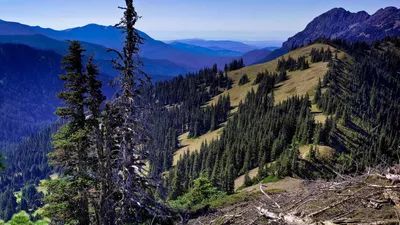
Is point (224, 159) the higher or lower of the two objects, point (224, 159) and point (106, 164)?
the lower

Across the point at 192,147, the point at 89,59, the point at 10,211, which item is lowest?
the point at 10,211

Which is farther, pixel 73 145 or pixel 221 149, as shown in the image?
pixel 221 149

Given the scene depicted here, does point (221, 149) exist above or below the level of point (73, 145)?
below

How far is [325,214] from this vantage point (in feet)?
25.2

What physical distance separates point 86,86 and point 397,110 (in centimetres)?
14707

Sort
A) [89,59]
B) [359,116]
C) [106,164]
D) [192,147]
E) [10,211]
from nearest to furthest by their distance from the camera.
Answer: [106,164]
[89,59]
[359,116]
[192,147]
[10,211]

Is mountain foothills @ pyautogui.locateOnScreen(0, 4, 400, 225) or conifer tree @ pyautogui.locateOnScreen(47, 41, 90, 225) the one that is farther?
conifer tree @ pyautogui.locateOnScreen(47, 41, 90, 225)

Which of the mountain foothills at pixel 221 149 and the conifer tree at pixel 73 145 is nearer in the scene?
the mountain foothills at pixel 221 149

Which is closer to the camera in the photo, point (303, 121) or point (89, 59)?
point (89, 59)

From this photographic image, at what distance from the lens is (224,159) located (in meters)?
93.5

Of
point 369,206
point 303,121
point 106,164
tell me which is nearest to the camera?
point 369,206

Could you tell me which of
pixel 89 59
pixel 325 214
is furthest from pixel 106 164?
A: pixel 325 214

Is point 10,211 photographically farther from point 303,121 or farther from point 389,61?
point 389,61

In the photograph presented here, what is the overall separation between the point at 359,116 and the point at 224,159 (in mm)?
53165
